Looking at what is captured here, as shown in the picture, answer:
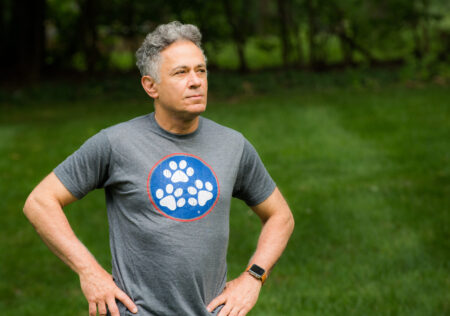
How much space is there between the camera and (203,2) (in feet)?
60.0

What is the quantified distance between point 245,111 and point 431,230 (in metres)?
6.65

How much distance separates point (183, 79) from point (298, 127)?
28.6ft

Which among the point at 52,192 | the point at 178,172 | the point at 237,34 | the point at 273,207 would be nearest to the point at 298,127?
the point at 237,34

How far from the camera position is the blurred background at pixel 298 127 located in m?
5.77

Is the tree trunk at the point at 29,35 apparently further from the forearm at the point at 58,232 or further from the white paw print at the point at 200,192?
the white paw print at the point at 200,192

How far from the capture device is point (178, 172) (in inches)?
107

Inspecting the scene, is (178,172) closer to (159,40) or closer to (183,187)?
(183,187)

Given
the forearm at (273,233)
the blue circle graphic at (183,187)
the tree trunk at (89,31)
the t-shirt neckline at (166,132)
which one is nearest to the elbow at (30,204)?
the blue circle graphic at (183,187)

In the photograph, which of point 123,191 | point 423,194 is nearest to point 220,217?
point 123,191

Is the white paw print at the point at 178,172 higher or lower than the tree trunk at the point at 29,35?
higher

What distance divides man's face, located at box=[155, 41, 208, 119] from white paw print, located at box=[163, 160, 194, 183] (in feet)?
0.67

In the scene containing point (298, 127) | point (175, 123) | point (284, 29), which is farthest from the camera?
point (284, 29)

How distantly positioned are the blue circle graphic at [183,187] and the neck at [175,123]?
0.12m

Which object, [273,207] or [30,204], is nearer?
[30,204]
